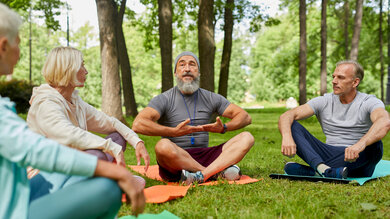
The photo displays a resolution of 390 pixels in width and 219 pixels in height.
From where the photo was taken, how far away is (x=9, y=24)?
5.32 feet

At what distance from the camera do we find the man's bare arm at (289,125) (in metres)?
4.58

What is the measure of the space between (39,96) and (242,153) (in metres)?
2.73

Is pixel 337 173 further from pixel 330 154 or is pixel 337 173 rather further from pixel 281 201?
pixel 281 201

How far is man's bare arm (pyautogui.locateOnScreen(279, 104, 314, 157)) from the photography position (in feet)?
15.0

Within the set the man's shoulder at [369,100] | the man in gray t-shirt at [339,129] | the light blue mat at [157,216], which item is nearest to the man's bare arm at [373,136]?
the man in gray t-shirt at [339,129]

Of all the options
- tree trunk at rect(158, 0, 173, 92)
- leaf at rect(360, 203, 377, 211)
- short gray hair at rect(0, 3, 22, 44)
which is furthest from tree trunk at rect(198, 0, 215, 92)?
short gray hair at rect(0, 3, 22, 44)

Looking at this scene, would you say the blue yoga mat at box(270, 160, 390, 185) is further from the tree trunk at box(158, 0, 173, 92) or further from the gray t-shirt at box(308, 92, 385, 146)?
the tree trunk at box(158, 0, 173, 92)

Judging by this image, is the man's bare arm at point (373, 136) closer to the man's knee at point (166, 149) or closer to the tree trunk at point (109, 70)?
the man's knee at point (166, 149)

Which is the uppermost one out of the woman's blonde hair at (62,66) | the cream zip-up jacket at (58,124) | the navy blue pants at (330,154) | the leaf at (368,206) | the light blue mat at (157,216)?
the woman's blonde hair at (62,66)

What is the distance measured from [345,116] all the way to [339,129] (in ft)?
0.63

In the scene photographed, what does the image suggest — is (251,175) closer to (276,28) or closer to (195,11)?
(195,11)

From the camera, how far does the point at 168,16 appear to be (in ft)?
37.5

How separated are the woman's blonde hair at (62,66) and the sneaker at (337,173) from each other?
3291 mm

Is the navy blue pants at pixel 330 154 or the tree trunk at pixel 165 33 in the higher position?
the tree trunk at pixel 165 33
